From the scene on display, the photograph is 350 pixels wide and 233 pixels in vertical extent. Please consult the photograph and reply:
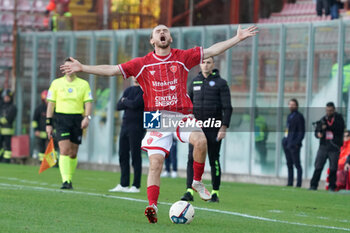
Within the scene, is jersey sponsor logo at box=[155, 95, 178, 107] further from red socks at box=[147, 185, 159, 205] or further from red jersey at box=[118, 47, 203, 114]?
red socks at box=[147, 185, 159, 205]

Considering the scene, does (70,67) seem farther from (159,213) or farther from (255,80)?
(255,80)

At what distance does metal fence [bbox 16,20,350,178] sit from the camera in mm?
22578

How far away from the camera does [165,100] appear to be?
33.9 feet

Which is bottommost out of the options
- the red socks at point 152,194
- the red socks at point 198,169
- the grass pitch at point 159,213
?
the grass pitch at point 159,213

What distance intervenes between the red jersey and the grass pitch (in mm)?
1350

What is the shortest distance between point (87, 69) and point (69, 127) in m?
5.32

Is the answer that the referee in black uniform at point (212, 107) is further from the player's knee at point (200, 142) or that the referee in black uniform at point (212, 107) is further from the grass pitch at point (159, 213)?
the player's knee at point (200, 142)

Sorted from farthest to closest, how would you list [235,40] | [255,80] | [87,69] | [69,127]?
1. [255,80]
2. [69,127]
3. [235,40]
4. [87,69]

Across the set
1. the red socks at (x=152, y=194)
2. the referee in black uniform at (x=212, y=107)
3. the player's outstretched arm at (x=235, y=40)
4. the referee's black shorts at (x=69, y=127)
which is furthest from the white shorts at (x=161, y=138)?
the referee's black shorts at (x=69, y=127)

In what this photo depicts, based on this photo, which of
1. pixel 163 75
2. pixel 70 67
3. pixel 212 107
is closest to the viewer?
pixel 70 67

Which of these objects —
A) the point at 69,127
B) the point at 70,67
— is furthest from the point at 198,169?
the point at 69,127

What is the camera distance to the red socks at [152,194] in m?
10.0

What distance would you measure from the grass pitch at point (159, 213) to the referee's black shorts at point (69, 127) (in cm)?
128

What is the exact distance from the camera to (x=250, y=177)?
23.7 meters
